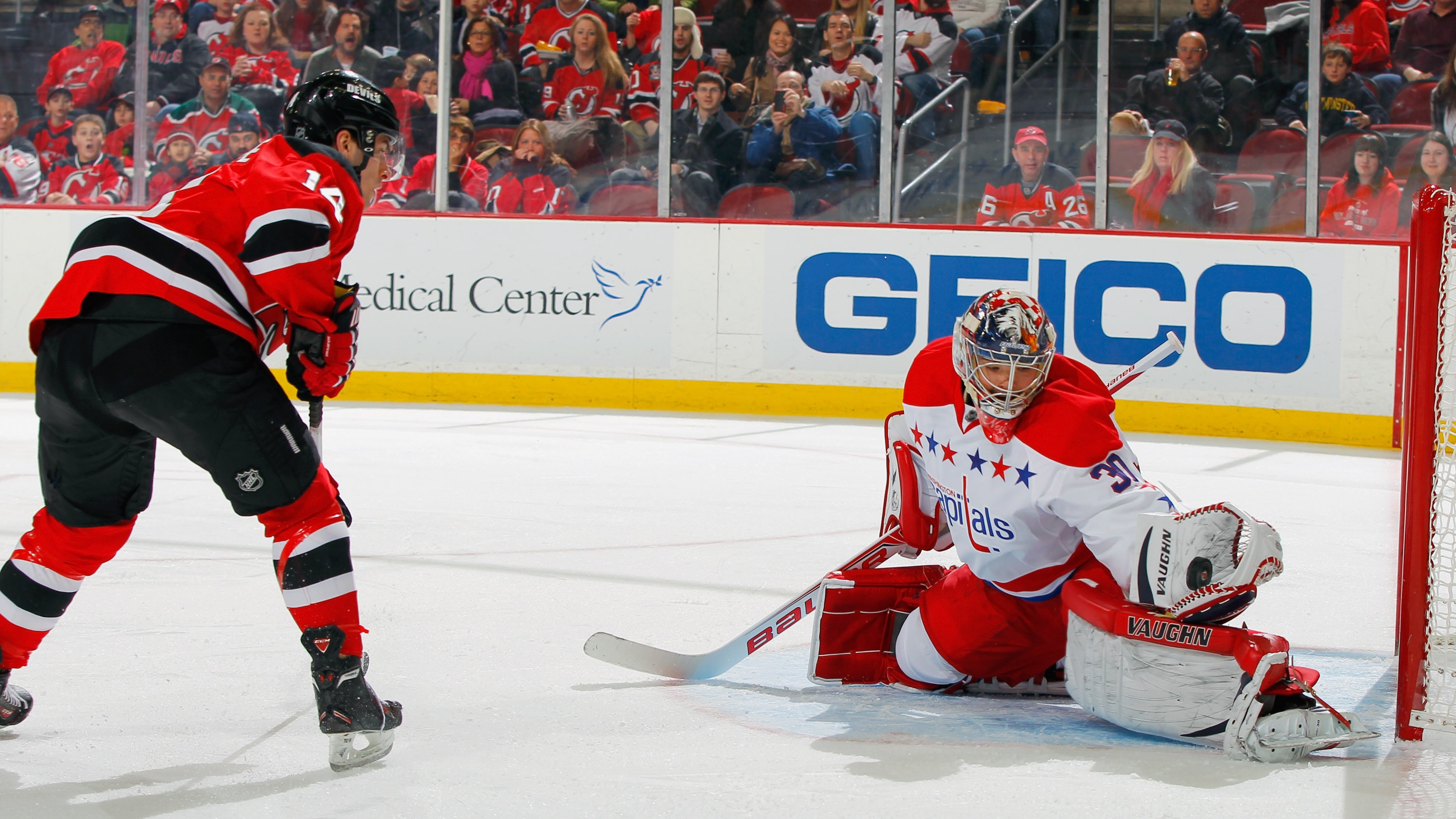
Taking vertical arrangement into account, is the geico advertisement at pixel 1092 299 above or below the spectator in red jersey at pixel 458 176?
below

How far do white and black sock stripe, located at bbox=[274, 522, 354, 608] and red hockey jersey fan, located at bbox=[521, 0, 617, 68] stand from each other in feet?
21.7

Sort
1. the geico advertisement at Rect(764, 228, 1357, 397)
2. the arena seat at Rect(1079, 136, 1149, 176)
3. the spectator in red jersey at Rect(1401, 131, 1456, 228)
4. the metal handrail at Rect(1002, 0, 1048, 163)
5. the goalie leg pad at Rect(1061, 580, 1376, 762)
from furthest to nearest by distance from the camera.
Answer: the metal handrail at Rect(1002, 0, 1048, 163) < the arena seat at Rect(1079, 136, 1149, 176) < the spectator in red jersey at Rect(1401, 131, 1456, 228) < the geico advertisement at Rect(764, 228, 1357, 397) < the goalie leg pad at Rect(1061, 580, 1376, 762)

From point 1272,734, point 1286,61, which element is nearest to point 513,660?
point 1272,734

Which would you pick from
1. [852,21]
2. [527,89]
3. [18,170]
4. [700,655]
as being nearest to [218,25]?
[18,170]

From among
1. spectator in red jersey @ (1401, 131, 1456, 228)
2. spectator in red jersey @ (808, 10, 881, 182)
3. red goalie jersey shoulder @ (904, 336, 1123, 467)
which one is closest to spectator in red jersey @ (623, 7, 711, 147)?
spectator in red jersey @ (808, 10, 881, 182)

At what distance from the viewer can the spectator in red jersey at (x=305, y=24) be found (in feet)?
28.0

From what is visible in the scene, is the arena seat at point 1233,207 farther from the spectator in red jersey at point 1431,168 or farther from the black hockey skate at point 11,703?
the black hockey skate at point 11,703

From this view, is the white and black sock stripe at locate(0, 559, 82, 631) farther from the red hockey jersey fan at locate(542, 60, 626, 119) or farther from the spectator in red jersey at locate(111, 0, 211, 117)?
→ the spectator in red jersey at locate(111, 0, 211, 117)

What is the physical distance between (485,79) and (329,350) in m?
6.31

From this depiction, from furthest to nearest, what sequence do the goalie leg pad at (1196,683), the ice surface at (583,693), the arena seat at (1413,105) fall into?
the arena seat at (1413,105) < the goalie leg pad at (1196,683) < the ice surface at (583,693)

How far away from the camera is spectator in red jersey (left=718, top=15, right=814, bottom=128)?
26.3 feet

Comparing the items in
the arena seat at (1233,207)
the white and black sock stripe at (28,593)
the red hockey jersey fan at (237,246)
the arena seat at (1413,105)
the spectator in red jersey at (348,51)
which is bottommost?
Result: the white and black sock stripe at (28,593)

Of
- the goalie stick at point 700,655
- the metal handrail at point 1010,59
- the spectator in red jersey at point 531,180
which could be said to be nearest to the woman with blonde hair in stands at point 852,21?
the metal handrail at point 1010,59

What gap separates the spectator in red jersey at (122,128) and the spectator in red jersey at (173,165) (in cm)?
18
